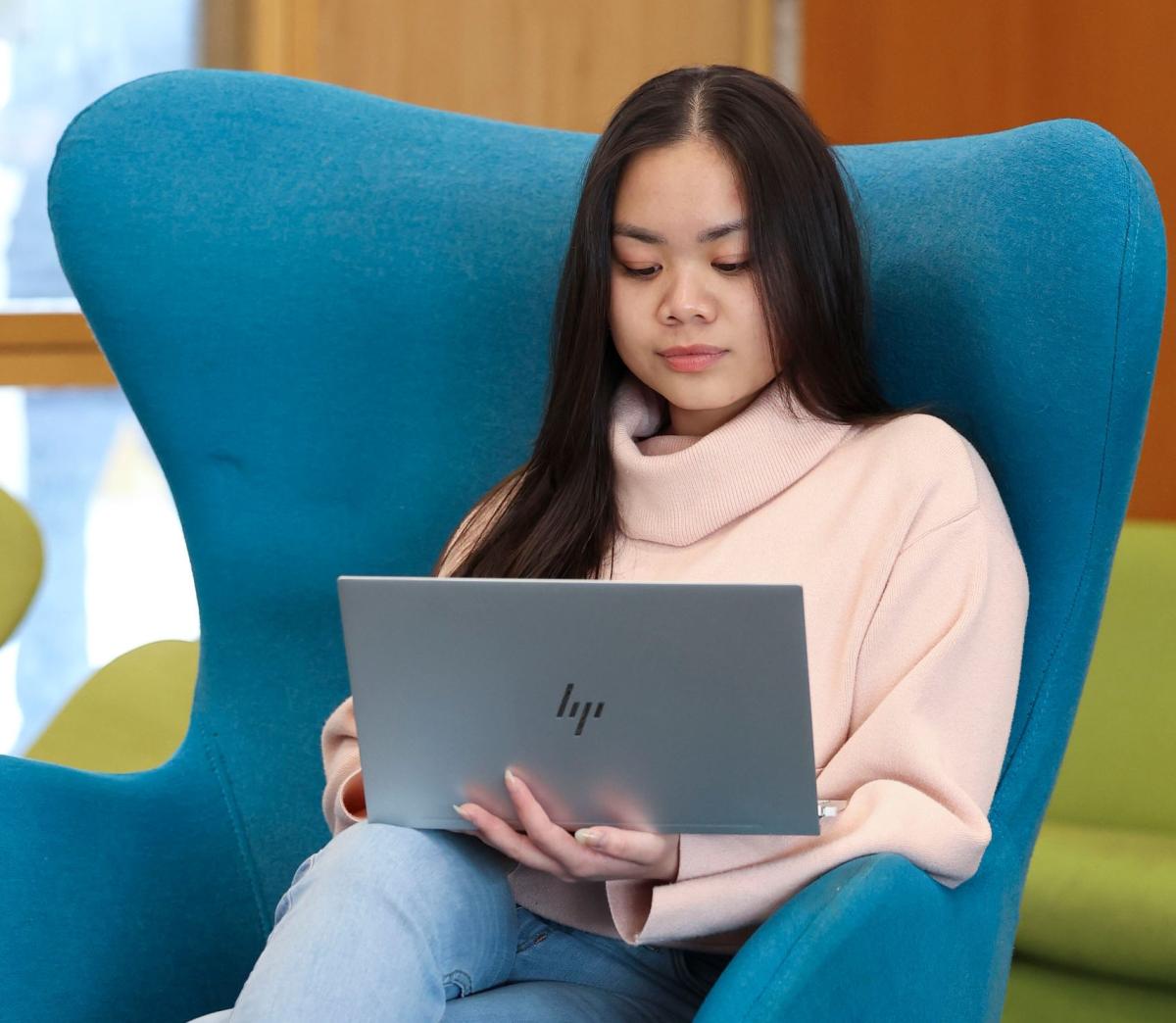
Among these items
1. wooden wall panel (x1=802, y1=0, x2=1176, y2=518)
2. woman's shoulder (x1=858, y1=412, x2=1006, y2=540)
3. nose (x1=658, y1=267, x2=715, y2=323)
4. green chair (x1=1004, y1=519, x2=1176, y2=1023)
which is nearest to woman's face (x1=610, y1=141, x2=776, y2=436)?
nose (x1=658, y1=267, x2=715, y2=323)

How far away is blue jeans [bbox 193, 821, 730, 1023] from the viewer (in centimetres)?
89

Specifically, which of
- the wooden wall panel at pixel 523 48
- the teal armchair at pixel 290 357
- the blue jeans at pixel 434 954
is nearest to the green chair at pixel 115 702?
the teal armchair at pixel 290 357

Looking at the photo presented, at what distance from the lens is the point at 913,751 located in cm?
100

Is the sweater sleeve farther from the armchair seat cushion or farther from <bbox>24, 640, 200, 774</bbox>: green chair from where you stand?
<bbox>24, 640, 200, 774</bbox>: green chair

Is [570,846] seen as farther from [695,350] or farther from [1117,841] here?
[1117,841]

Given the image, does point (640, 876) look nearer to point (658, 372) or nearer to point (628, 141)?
point (658, 372)

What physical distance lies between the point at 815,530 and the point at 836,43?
5.86ft

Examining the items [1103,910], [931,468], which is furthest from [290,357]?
[1103,910]

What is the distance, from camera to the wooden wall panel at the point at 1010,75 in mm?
2330

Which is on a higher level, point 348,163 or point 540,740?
point 348,163

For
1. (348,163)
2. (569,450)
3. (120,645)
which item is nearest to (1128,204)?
(569,450)

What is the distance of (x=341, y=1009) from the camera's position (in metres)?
0.88

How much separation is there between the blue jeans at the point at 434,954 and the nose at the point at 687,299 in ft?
1.28

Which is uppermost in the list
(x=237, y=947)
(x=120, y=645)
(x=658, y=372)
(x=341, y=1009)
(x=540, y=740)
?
(x=658, y=372)
